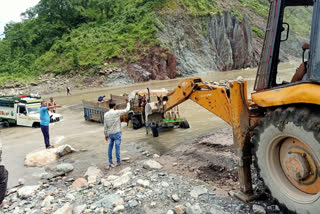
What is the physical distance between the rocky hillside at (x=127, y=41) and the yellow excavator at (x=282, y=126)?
103ft

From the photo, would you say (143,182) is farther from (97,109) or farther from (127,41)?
(127,41)

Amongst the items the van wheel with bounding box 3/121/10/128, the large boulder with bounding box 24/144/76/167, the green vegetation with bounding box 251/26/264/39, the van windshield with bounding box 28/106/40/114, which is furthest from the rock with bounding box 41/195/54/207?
the green vegetation with bounding box 251/26/264/39

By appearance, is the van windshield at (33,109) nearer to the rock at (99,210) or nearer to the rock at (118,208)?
the rock at (99,210)

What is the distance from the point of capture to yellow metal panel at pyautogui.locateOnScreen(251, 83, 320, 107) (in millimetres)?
2736

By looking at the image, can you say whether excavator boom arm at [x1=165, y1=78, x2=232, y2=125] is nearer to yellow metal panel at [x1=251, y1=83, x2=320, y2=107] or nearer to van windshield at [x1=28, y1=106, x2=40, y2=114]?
yellow metal panel at [x1=251, y1=83, x2=320, y2=107]

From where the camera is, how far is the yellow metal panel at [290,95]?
2736 millimetres

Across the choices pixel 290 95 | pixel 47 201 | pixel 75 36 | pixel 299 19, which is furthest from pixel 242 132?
pixel 75 36

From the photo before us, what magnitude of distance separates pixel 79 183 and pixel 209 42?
145 feet

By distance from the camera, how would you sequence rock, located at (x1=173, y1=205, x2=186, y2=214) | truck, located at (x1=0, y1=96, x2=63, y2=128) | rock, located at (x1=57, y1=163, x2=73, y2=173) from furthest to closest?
1. truck, located at (x1=0, y1=96, x2=63, y2=128)
2. rock, located at (x1=57, y1=163, x2=73, y2=173)
3. rock, located at (x1=173, y1=205, x2=186, y2=214)

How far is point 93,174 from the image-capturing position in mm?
6340

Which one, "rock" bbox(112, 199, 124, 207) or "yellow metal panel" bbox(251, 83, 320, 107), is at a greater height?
"yellow metal panel" bbox(251, 83, 320, 107)

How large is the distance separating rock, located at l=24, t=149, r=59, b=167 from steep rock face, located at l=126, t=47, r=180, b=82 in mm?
27058

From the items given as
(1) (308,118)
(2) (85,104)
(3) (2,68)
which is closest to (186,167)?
(1) (308,118)

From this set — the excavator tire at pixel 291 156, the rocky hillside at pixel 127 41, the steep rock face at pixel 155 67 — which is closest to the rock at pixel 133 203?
the excavator tire at pixel 291 156
